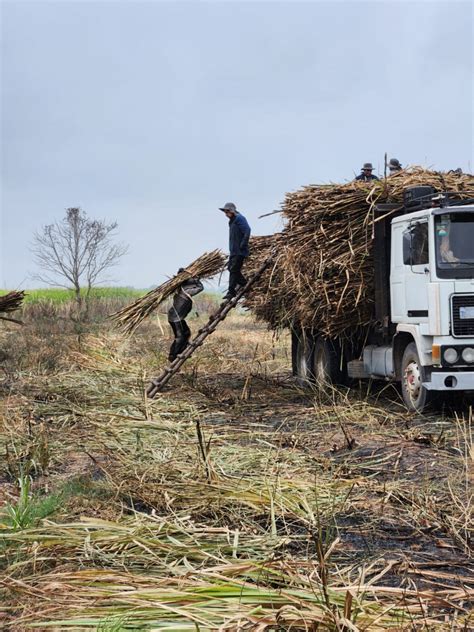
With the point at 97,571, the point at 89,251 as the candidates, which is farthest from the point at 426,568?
the point at 89,251

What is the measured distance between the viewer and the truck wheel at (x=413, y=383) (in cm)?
1009

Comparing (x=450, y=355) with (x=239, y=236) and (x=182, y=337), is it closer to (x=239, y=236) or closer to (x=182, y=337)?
(x=239, y=236)

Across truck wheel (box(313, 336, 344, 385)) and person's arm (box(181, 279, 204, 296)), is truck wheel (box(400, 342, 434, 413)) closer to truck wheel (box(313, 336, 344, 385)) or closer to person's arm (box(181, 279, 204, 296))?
truck wheel (box(313, 336, 344, 385))

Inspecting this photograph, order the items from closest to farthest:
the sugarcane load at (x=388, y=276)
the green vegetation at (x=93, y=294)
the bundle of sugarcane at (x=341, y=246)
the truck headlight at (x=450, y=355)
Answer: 1. the truck headlight at (x=450, y=355)
2. the sugarcane load at (x=388, y=276)
3. the bundle of sugarcane at (x=341, y=246)
4. the green vegetation at (x=93, y=294)

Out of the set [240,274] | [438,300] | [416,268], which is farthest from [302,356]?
[438,300]

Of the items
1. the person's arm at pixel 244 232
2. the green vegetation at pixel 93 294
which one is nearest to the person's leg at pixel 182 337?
the person's arm at pixel 244 232

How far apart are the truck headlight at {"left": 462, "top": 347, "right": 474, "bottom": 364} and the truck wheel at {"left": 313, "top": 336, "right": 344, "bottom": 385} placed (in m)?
3.19

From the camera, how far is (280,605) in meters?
3.75

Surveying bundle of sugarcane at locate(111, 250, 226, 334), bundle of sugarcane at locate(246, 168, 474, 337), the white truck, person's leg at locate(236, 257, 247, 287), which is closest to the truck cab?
the white truck

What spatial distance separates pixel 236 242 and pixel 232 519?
7740 millimetres

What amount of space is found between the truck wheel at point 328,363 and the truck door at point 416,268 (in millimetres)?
2483

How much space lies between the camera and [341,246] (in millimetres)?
11055

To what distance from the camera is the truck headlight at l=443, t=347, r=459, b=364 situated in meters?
9.61

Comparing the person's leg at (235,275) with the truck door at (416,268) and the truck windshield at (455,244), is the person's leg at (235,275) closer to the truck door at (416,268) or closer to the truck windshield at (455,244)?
the truck door at (416,268)
